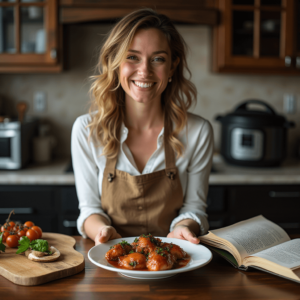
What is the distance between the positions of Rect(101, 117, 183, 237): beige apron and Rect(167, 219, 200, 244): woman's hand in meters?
0.12

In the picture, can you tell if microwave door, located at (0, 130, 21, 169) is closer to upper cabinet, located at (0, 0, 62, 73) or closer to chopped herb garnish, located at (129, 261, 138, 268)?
upper cabinet, located at (0, 0, 62, 73)

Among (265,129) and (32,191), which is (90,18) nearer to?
(32,191)

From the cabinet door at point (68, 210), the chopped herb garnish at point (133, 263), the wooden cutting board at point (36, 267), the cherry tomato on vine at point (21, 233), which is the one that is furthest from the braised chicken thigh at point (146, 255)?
the cabinet door at point (68, 210)

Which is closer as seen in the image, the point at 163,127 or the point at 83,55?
the point at 163,127

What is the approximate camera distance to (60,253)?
109 centimetres

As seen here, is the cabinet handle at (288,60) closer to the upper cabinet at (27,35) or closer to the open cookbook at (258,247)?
the upper cabinet at (27,35)

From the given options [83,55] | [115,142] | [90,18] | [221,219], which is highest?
[90,18]

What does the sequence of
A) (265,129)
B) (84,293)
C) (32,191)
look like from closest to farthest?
(84,293)
(32,191)
(265,129)

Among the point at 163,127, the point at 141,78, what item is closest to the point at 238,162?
the point at 163,127

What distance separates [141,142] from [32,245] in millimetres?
667

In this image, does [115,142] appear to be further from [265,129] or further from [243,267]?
[265,129]

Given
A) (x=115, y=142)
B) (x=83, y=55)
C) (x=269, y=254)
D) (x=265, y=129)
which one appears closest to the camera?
(x=269, y=254)

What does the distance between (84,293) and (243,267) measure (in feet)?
1.43

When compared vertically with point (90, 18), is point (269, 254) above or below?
below
